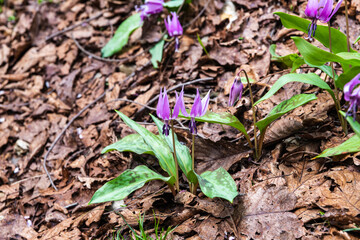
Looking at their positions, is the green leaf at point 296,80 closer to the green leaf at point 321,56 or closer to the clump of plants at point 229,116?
the clump of plants at point 229,116

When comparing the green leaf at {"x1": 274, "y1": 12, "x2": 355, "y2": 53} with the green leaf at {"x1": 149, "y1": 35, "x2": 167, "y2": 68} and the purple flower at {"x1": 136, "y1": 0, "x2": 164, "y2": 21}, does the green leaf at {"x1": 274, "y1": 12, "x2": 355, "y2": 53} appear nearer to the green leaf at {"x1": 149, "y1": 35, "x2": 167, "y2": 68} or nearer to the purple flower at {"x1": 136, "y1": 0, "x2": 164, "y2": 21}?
the green leaf at {"x1": 149, "y1": 35, "x2": 167, "y2": 68}

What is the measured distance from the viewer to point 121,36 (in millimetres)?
3938

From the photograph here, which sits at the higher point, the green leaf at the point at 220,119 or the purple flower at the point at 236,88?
the purple flower at the point at 236,88

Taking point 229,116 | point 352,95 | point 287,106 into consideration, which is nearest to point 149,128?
point 229,116

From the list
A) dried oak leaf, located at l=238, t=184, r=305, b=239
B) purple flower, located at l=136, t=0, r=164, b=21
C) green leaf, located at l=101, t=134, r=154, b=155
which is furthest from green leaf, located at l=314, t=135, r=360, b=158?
purple flower, located at l=136, t=0, r=164, b=21

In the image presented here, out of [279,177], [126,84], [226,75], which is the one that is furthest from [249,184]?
[126,84]

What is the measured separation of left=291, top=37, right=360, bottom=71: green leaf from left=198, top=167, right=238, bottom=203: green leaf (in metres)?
0.92

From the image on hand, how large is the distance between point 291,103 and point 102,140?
6.06ft

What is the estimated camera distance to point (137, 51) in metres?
3.94

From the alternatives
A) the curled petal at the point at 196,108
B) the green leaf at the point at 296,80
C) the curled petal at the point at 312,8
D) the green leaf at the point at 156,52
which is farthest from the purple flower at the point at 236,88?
the green leaf at the point at 156,52

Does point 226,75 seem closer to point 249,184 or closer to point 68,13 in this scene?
point 249,184

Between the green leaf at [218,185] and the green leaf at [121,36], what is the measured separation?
2.45 meters

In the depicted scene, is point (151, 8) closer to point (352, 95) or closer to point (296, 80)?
point (296, 80)

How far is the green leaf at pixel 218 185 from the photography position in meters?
1.79
